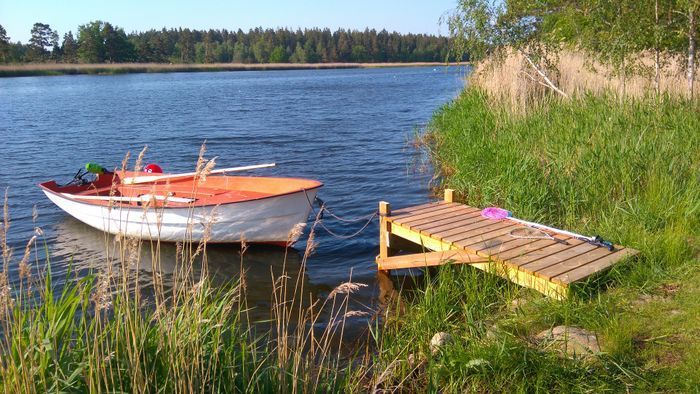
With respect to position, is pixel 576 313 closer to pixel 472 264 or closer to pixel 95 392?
pixel 472 264

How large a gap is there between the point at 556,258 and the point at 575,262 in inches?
7.1

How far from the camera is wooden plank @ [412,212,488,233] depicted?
6613mm

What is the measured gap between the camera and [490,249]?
229 inches

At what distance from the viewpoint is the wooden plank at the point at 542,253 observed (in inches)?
215

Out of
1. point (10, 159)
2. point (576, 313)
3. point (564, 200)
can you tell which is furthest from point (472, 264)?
point (10, 159)

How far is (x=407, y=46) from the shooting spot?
418ft

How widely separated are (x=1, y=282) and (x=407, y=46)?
426 ft

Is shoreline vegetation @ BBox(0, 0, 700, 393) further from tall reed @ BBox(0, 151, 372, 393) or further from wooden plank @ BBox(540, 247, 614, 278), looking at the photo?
wooden plank @ BBox(540, 247, 614, 278)

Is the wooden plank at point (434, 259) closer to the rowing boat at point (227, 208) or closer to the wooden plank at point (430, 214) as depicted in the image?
the wooden plank at point (430, 214)

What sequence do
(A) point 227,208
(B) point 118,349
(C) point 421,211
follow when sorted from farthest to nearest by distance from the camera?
(A) point 227,208 < (C) point 421,211 < (B) point 118,349

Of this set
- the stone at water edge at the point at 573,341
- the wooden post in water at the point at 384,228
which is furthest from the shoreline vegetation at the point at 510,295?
the wooden post in water at the point at 384,228

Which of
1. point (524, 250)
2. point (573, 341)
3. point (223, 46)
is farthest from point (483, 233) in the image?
point (223, 46)

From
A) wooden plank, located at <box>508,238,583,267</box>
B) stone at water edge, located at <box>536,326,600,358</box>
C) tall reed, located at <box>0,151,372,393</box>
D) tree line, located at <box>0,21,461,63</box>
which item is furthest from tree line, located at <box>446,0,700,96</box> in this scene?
tree line, located at <box>0,21,461,63</box>

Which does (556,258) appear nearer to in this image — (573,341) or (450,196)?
(573,341)
